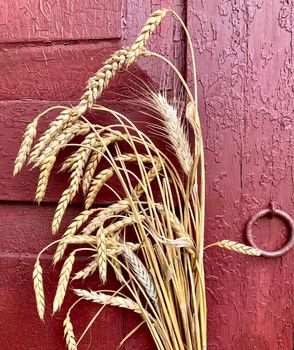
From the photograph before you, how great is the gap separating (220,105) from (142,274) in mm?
415

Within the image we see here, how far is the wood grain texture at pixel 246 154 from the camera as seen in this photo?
93 cm

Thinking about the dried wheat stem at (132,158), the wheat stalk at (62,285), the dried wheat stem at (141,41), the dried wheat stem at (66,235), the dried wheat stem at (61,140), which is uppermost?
the dried wheat stem at (141,41)

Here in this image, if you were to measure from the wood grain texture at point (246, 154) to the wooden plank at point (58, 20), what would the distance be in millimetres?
191

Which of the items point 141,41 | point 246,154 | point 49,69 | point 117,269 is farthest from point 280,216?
point 49,69

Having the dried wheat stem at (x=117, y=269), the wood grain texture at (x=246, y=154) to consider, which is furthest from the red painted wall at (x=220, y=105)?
the dried wheat stem at (x=117, y=269)

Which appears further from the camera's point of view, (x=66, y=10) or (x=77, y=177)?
(x=66, y=10)

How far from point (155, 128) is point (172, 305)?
0.39 metres

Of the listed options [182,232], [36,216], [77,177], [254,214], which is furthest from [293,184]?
[36,216]

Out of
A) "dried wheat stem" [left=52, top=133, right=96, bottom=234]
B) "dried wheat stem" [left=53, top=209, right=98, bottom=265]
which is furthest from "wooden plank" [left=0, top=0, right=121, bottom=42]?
"dried wheat stem" [left=53, top=209, right=98, bottom=265]

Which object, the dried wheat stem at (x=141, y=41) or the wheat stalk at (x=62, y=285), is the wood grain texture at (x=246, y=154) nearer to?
the dried wheat stem at (x=141, y=41)

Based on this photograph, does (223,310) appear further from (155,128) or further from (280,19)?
(280,19)

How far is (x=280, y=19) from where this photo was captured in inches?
36.1

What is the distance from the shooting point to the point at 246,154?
3.09 feet

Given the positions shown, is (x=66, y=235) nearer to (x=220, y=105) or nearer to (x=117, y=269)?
(x=117, y=269)
